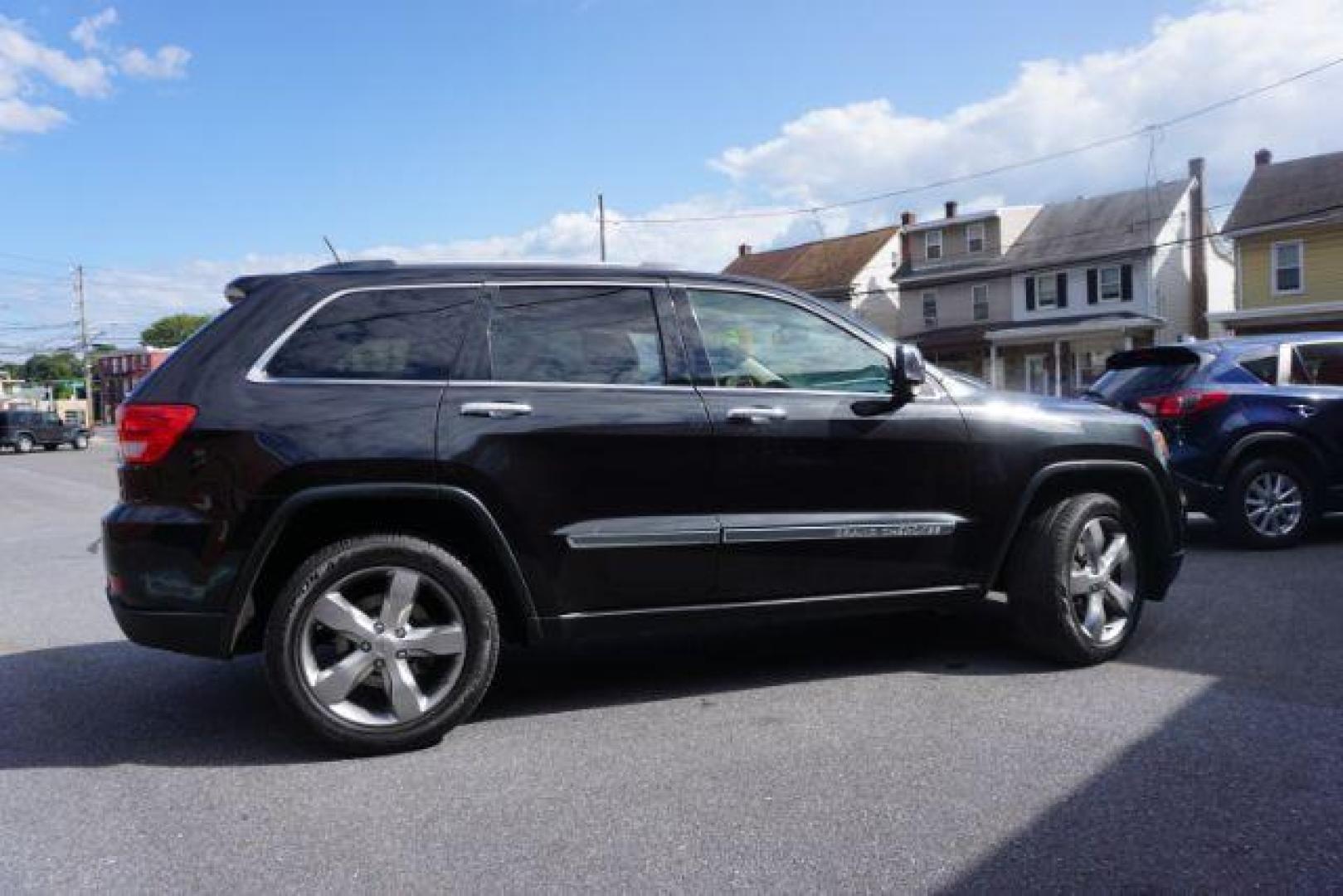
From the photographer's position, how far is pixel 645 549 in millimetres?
4117

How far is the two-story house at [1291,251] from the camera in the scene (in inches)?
1215

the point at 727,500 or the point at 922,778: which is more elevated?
the point at 727,500

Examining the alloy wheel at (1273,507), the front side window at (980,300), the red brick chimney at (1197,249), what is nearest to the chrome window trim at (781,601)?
the alloy wheel at (1273,507)

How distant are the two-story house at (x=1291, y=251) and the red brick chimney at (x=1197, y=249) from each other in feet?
18.0

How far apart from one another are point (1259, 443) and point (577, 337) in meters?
6.09

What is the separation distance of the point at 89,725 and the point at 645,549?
2.43m

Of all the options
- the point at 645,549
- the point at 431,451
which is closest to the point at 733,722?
the point at 645,549

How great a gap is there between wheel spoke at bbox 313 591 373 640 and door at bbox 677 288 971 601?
1382mm

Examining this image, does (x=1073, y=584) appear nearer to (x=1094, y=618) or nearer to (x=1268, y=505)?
(x=1094, y=618)

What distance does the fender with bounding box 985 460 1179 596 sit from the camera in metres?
4.72

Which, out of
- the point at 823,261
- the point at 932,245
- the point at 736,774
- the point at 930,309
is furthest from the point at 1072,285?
the point at 736,774

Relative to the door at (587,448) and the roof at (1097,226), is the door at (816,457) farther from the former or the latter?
the roof at (1097,226)

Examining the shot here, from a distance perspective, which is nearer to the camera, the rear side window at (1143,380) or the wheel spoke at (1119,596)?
the wheel spoke at (1119,596)

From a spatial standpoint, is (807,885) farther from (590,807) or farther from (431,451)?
(431,451)
